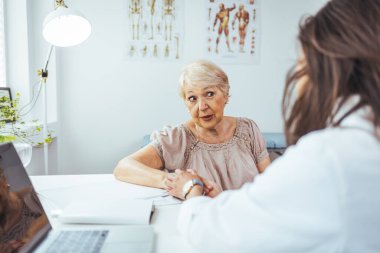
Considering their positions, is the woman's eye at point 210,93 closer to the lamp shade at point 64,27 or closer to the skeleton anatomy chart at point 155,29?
the lamp shade at point 64,27

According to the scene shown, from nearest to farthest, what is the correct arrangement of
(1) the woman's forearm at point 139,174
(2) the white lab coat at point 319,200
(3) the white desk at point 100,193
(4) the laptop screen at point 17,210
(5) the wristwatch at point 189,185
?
1. (2) the white lab coat at point 319,200
2. (4) the laptop screen at point 17,210
3. (3) the white desk at point 100,193
4. (5) the wristwatch at point 189,185
5. (1) the woman's forearm at point 139,174

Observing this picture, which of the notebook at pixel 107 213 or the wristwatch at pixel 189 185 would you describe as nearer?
the notebook at pixel 107 213

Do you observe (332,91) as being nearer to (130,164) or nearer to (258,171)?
(130,164)

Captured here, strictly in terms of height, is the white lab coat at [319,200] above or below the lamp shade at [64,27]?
below

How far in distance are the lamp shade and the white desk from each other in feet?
2.51

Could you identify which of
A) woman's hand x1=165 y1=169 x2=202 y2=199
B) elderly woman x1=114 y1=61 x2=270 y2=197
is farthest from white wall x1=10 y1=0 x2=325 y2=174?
woman's hand x1=165 y1=169 x2=202 y2=199

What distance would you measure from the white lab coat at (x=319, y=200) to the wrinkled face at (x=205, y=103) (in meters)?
1.15

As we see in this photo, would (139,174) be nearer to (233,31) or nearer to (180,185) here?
(180,185)

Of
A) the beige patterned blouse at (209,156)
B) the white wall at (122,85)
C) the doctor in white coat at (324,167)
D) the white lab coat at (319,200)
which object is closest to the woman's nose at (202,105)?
the beige patterned blouse at (209,156)

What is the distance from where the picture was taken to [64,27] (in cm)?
191

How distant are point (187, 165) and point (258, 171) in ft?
1.18

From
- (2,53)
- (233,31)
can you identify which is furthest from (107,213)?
(233,31)

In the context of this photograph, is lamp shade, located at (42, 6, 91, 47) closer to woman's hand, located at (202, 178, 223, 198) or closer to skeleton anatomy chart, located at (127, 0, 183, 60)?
woman's hand, located at (202, 178, 223, 198)

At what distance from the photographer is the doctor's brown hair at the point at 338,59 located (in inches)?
23.0
